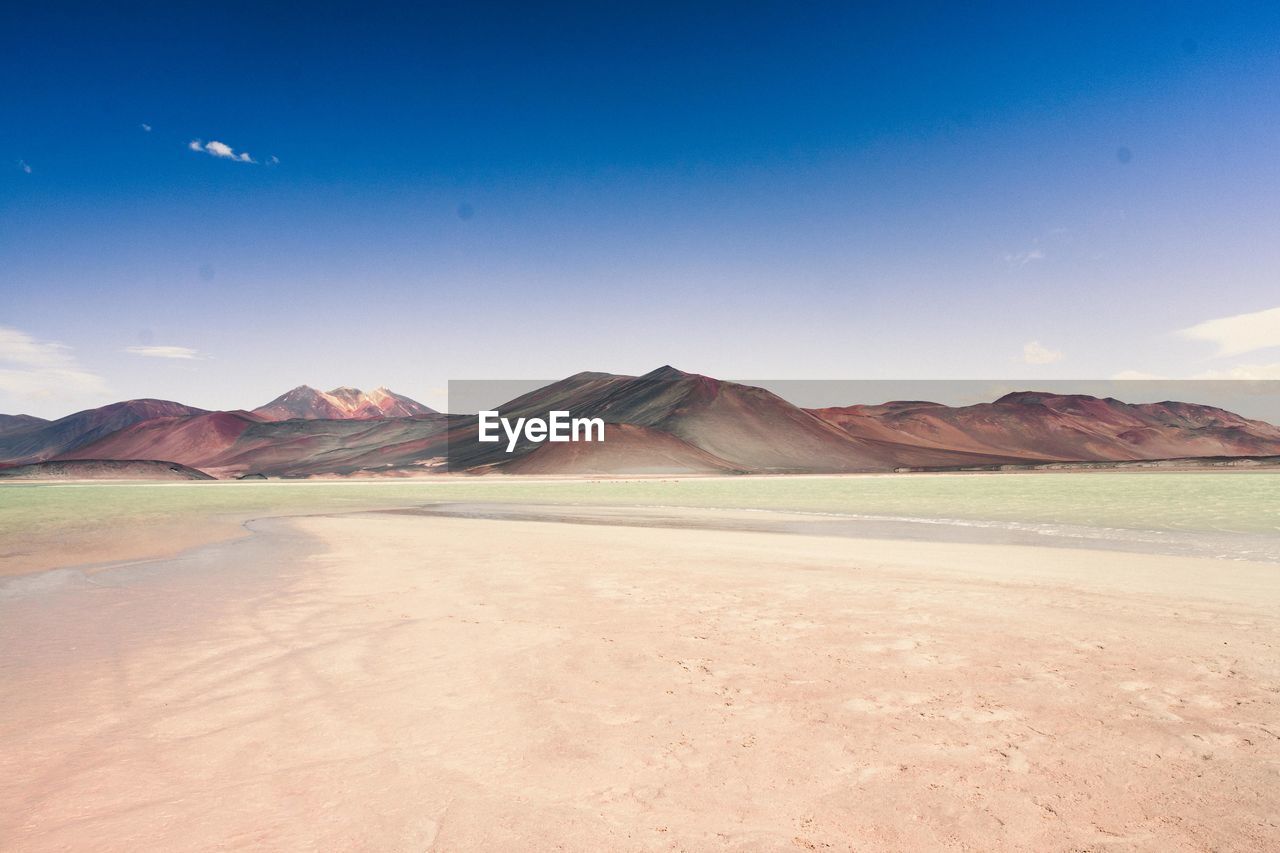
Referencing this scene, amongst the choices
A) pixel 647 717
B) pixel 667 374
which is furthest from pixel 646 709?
pixel 667 374

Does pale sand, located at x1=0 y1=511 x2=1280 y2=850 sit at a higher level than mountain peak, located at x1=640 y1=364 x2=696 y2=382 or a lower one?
lower

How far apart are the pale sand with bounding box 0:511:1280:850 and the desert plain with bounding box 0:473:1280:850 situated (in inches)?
1.1

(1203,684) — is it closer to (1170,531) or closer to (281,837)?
(281,837)

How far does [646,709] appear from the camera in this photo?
5695mm

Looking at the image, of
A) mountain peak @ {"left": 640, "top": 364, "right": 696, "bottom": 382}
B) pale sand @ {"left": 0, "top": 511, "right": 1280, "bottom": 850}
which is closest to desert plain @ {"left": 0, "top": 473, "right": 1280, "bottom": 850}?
pale sand @ {"left": 0, "top": 511, "right": 1280, "bottom": 850}

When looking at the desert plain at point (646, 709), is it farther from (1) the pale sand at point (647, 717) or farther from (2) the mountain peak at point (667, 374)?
(2) the mountain peak at point (667, 374)

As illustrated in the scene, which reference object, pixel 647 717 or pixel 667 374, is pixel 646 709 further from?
pixel 667 374

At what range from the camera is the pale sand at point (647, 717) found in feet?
12.8

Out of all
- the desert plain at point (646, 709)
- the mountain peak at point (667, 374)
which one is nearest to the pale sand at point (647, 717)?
the desert plain at point (646, 709)

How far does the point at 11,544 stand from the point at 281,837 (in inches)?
836

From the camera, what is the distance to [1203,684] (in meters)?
6.13

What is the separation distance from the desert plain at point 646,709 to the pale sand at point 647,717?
0.09 ft

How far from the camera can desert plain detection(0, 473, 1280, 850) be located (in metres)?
3.90

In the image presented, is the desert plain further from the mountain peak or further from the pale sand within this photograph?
the mountain peak
